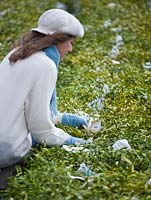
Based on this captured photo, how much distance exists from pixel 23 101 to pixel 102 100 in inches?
51.5

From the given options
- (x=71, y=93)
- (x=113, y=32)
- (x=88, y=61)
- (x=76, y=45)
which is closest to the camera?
(x=71, y=93)

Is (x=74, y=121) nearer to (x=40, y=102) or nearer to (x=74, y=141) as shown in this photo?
(x=74, y=141)

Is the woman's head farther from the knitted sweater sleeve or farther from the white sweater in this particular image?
the knitted sweater sleeve

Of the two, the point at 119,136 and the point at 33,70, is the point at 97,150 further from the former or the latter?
the point at 33,70

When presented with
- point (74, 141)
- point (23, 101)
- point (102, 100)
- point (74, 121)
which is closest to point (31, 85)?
point (23, 101)

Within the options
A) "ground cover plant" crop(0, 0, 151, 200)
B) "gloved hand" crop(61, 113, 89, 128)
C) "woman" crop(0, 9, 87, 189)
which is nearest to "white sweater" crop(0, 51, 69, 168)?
"woman" crop(0, 9, 87, 189)

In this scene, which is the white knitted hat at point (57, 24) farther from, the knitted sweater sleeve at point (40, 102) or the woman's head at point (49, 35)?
the knitted sweater sleeve at point (40, 102)

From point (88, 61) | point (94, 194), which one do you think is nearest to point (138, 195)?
point (94, 194)

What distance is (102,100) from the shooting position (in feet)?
16.9

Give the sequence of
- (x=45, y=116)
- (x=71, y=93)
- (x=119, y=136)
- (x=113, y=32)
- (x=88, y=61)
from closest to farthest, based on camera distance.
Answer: (x=45, y=116)
(x=119, y=136)
(x=71, y=93)
(x=88, y=61)
(x=113, y=32)

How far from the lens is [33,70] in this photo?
3924mm

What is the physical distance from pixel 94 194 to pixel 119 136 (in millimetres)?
818

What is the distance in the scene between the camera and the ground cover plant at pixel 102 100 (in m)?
3.79

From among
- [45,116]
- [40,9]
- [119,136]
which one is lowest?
[40,9]
